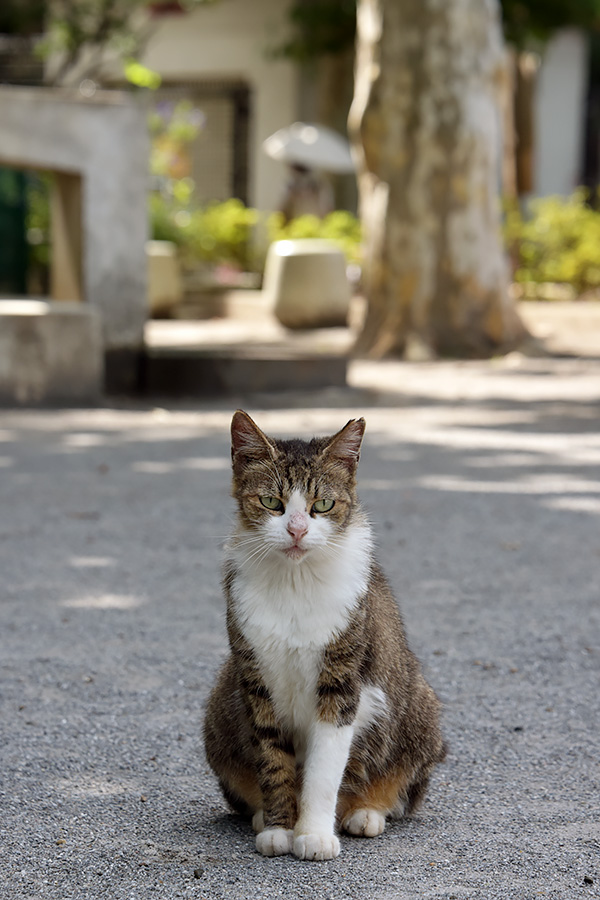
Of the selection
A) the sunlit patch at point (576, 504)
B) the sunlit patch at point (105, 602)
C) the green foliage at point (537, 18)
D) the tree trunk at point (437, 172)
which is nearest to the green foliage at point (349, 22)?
the green foliage at point (537, 18)

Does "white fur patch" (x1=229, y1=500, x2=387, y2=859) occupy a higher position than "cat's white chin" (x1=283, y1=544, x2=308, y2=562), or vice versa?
"cat's white chin" (x1=283, y1=544, x2=308, y2=562)

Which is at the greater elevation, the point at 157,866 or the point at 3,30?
the point at 3,30

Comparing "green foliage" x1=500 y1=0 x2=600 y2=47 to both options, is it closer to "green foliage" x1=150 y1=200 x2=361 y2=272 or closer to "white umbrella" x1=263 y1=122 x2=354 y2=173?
"white umbrella" x1=263 y1=122 x2=354 y2=173

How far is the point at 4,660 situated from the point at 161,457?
370 centimetres

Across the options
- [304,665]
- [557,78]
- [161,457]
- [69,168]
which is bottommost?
[161,457]

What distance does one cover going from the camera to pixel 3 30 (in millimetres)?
19359

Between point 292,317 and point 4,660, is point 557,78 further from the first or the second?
point 4,660

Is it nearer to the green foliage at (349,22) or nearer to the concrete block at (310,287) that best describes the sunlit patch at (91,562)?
the concrete block at (310,287)

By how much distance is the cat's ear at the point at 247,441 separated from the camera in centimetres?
273

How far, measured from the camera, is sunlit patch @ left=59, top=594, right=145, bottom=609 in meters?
4.72

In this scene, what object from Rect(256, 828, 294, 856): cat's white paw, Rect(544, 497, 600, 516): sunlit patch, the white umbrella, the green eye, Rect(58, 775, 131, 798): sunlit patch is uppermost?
the white umbrella

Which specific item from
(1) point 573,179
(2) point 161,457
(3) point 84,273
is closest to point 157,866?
(2) point 161,457

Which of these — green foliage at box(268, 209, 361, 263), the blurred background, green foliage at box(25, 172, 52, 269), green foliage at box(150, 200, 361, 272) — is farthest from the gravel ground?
green foliage at box(150, 200, 361, 272)

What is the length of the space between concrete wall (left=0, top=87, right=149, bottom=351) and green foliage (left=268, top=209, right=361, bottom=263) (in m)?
7.43
